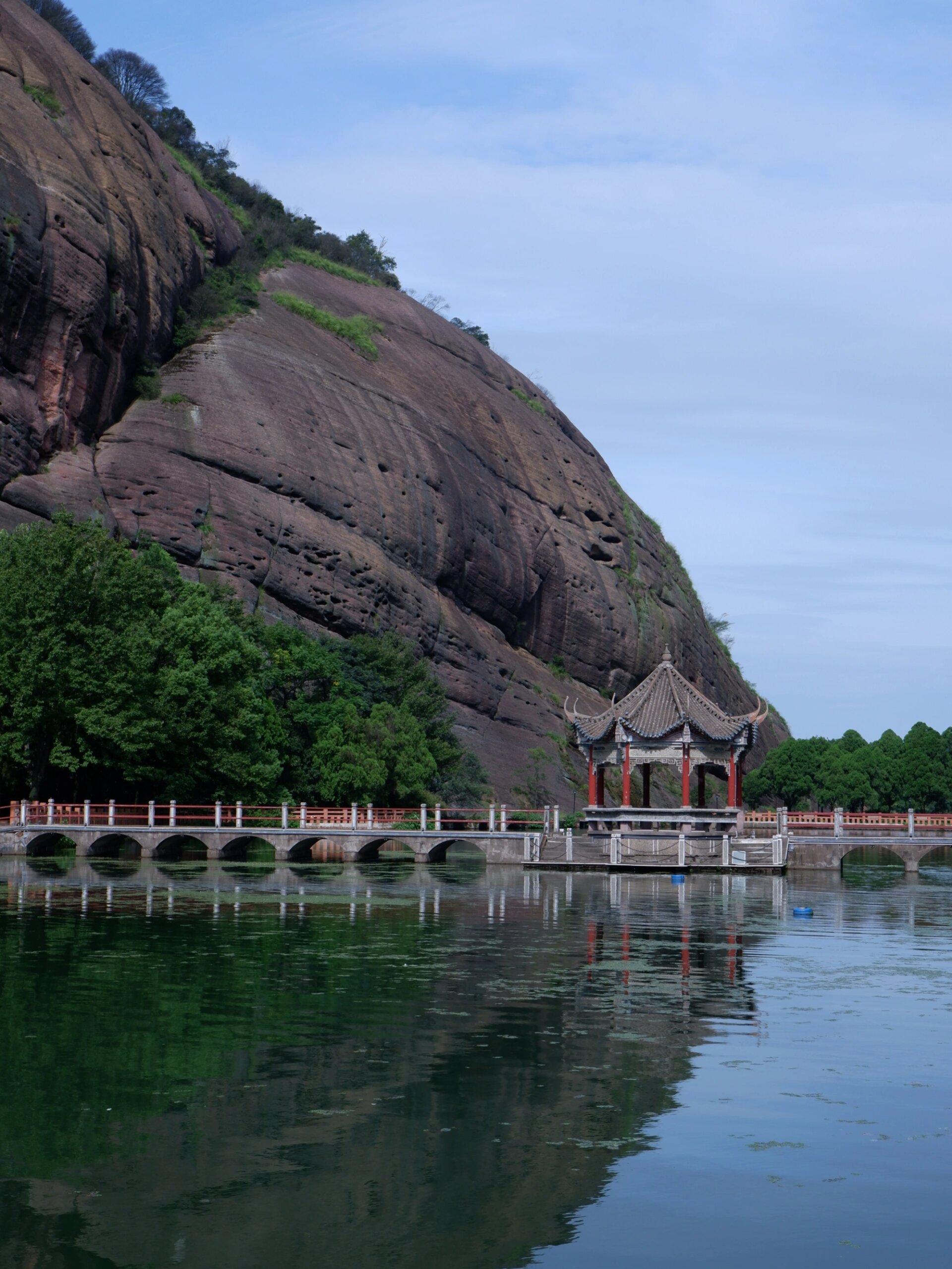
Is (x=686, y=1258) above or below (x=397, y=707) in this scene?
below

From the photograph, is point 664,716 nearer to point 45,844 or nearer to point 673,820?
point 673,820

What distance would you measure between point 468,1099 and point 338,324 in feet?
307

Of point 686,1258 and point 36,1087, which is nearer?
point 686,1258

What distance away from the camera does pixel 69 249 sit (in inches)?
3140

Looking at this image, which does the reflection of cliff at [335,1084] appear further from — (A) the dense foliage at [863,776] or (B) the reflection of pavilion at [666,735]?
(A) the dense foliage at [863,776]

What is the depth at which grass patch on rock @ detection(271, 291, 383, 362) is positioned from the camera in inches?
4124

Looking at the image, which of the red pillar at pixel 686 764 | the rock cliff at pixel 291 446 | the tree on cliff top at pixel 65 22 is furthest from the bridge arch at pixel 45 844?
the tree on cliff top at pixel 65 22

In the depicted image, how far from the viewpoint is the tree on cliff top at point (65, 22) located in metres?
113

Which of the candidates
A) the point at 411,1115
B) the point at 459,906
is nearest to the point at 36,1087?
the point at 411,1115

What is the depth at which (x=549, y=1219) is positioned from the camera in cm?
1248

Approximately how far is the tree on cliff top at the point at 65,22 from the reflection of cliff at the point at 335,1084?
9988 centimetres

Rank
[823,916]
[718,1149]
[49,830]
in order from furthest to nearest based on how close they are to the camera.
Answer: [49,830] < [823,916] < [718,1149]

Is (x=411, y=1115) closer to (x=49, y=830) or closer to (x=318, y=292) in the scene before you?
(x=49, y=830)

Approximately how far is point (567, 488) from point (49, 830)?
65.9 metres
